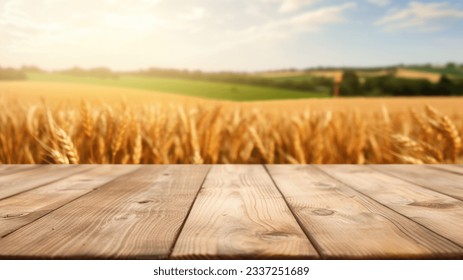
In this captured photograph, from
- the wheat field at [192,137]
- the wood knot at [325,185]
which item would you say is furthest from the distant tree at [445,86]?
the wood knot at [325,185]

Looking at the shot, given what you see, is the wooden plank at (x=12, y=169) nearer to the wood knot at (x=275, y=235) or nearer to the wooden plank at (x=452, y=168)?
the wood knot at (x=275, y=235)

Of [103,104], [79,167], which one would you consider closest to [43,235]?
[79,167]

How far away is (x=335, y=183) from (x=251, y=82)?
47.9ft

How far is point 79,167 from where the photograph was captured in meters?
1.62

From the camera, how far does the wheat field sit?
1.85 m

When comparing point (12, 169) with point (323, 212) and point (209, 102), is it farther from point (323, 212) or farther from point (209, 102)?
point (323, 212)

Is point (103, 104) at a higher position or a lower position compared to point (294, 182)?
higher

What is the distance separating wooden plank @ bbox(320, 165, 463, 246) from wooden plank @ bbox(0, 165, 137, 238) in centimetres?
69

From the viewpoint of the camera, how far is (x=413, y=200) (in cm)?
105

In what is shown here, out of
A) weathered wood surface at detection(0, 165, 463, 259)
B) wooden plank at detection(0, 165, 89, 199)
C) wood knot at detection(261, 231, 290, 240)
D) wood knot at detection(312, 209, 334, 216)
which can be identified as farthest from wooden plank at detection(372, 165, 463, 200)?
wooden plank at detection(0, 165, 89, 199)

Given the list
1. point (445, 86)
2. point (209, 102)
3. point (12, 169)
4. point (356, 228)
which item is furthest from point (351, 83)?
point (356, 228)

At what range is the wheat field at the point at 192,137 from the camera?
1.85 meters

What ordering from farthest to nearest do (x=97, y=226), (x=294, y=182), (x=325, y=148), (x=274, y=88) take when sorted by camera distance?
(x=274, y=88) < (x=325, y=148) < (x=294, y=182) < (x=97, y=226)
